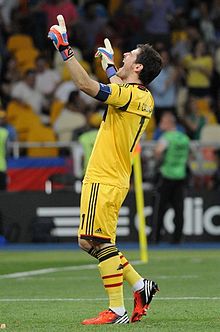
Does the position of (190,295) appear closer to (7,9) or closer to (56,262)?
(56,262)

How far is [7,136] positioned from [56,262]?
13.9 ft

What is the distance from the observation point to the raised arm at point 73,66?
1010 centimetres

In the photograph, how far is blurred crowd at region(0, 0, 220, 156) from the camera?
2492 centimetres

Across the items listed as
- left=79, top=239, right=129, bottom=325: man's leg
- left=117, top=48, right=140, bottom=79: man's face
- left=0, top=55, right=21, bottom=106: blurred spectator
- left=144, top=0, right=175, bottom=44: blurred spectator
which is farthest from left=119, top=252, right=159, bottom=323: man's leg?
left=144, top=0, right=175, bottom=44: blurred spectator

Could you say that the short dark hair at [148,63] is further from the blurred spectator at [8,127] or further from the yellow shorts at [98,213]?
the blurred spectator at [8,127]

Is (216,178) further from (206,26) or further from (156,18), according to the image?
(156,18)

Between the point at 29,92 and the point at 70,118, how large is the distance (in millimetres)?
1653

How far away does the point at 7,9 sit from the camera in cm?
2827

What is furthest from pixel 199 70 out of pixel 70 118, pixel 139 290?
pixel 139 290

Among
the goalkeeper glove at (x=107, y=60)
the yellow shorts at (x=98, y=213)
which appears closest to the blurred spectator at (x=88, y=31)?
the goalkeeper glove at (x=107, y=60)

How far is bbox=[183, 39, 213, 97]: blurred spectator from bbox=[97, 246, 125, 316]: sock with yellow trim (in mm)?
17132

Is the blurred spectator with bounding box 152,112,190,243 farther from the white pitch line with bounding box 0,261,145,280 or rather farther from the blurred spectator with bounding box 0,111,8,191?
the white pitch line with bounding box 0,261,145,280

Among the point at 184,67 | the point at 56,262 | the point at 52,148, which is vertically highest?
the point at 184,67

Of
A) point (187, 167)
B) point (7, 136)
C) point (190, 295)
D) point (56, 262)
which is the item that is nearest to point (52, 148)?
point (7, 136)
